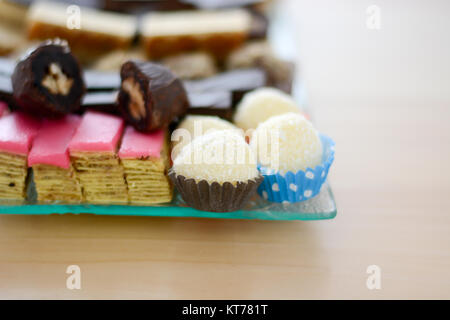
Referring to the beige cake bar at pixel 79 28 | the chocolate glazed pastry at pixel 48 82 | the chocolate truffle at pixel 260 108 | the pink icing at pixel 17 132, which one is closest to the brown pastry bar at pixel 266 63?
the chocolate truffle at pixel 260 108

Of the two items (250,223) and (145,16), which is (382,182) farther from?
(145,16)

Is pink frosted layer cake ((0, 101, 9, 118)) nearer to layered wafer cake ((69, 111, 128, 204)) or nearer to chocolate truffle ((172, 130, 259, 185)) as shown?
layered wafer cake ((69, 111, 128, 204))

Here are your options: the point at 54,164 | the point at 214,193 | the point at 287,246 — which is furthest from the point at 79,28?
the point at 287,246

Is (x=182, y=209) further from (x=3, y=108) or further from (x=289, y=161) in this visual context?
(x=3, y=108)

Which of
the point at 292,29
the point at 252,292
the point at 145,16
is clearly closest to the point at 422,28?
the point at 292,29

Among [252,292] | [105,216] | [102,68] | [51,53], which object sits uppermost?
[102,68]

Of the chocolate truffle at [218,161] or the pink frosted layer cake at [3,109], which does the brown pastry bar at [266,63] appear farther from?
the pink frosted layer cake at [3,109]
